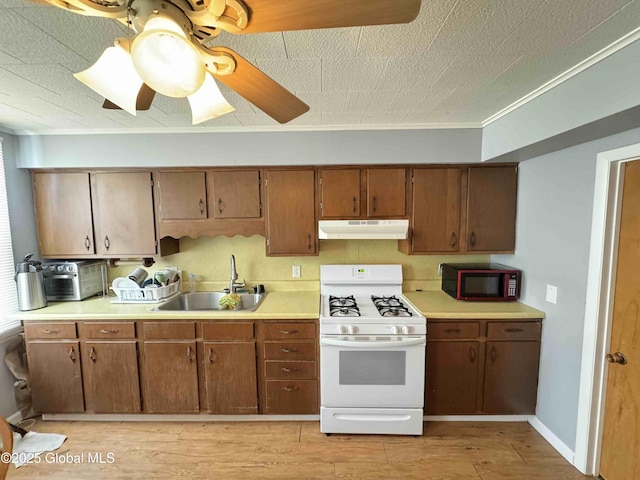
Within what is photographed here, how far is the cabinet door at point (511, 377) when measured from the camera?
220cm

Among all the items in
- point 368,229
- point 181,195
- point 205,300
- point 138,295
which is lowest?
point 205,300

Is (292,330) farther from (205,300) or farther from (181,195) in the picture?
(181,195)

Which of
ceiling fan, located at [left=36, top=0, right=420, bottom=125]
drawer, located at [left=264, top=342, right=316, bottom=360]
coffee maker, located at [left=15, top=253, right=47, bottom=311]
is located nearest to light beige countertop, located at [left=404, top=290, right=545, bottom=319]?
drawer, located at [left=264, top=342, right=316, bottom=360]

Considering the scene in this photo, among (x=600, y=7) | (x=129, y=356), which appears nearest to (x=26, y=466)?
(x=129, y=356)

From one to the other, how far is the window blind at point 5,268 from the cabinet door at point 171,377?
3.94 ft

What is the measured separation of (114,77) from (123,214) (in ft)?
6.22

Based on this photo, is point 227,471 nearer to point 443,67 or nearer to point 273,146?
point 273,146

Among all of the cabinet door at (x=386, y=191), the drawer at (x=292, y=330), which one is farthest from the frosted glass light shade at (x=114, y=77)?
the cabinet door at (x=386, y=191)

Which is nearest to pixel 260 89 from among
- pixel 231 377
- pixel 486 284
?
pixel 231 377

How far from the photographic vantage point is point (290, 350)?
224cm

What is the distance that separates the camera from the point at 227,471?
1.89m

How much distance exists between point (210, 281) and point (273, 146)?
150 centimetres

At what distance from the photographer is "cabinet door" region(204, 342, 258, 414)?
2.25m

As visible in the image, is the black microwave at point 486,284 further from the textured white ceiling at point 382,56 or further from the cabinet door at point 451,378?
the textured white ceiling at point 382,56
